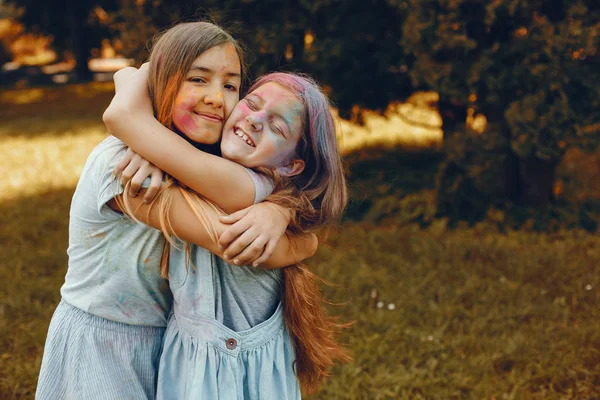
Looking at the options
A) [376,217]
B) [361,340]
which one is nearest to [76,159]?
[376,217]

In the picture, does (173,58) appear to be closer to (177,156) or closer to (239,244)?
(177,156)

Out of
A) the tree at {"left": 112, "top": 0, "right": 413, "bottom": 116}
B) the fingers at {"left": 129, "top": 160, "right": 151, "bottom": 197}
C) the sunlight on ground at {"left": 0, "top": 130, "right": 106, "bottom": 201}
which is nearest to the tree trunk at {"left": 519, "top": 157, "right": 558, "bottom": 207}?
the tree at {"left": 112, "top": 0, "right": 413, "bottom": 116}

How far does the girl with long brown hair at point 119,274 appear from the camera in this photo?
1641 mm

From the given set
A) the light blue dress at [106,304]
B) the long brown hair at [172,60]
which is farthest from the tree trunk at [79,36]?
the light blue dress at [106,304]

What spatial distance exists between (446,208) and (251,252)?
382 centimetres

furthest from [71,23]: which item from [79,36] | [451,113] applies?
[451,113]

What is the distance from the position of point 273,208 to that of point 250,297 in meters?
0.27

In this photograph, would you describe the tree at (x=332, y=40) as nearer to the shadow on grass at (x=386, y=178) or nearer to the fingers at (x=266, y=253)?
the shadow on grass at (x=386, y=178)

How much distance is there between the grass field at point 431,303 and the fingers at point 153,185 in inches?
36.3

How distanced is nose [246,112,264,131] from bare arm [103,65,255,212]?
0.45 feet

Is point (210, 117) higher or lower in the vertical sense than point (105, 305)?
higher

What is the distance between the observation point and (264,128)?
5.62 ft

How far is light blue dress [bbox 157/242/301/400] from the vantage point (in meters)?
1.61

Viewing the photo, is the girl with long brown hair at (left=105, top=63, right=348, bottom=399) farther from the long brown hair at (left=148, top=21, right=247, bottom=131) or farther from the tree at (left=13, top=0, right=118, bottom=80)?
the tree at (left=13, top=0, right=118, bottom=80)
